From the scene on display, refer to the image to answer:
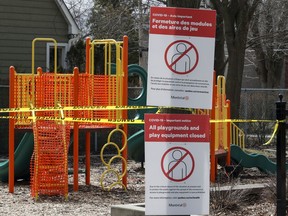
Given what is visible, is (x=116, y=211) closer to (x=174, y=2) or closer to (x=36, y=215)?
(x=36, y=215)

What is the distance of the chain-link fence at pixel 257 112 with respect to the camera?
2208 cm

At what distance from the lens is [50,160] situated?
1050cm

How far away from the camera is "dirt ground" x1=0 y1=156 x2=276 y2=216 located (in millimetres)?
8977

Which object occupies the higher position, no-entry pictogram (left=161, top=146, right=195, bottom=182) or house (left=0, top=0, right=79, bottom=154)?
house (left=0, top=0, right=79, bottom=154)

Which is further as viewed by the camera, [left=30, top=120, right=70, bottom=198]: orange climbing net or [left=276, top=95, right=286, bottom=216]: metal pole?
[left=30, top=120, right=70, bottom=198]: orange climbing net

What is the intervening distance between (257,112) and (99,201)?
13.5m

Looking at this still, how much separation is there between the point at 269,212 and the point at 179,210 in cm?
396

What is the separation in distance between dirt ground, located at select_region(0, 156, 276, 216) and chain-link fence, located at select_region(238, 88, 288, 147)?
10.2 metres

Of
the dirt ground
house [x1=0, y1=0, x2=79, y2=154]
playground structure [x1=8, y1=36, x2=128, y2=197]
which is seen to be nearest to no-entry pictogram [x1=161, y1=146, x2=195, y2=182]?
the dirt ground

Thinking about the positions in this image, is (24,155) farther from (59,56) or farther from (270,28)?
(270,28)

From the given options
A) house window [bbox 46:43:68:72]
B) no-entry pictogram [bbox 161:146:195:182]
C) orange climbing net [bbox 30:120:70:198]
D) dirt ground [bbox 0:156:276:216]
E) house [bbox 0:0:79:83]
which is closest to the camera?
no-entry pictogram [bbox 161:146:195:182]

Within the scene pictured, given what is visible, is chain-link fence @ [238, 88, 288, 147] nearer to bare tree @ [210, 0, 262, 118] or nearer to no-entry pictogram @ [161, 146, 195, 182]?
bare tree @ [210, 0, 262, 118]

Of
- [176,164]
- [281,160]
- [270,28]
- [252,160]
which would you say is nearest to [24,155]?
[252,160]

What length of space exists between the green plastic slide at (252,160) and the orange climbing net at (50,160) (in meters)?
4.32
